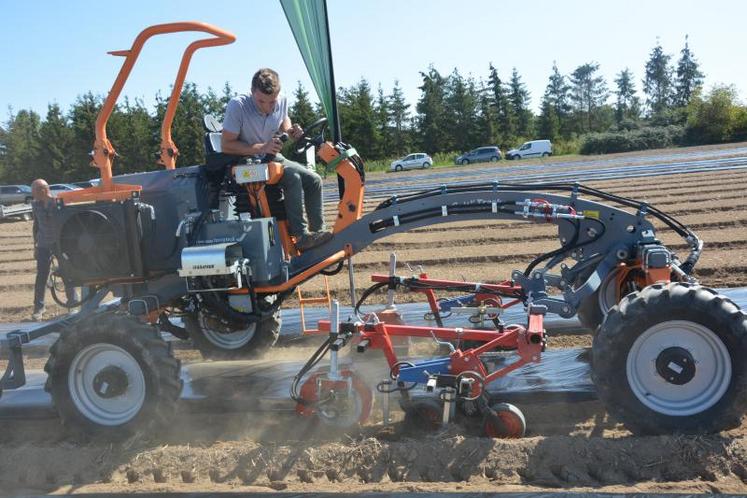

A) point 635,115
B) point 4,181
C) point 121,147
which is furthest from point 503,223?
point 635,115

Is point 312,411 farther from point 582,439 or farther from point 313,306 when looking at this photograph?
point 313,306

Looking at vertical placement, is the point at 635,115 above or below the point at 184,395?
above

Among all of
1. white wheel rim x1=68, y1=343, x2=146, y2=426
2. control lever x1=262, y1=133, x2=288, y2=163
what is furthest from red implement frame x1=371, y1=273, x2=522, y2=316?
white wheel rim x1=68, y1=343, x2=146, y2=426

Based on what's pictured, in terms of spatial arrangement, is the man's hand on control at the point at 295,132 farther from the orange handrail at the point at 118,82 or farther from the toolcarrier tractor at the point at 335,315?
the orange handrail at the point at 118,82

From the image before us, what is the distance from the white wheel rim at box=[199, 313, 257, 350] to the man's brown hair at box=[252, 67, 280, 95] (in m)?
2.27

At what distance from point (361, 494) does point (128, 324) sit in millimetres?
1981

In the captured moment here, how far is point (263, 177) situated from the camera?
197 inches

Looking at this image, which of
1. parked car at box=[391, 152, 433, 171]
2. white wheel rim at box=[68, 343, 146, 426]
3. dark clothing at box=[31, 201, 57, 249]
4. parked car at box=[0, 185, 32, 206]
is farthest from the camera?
parked car at box=[391, 152, 433, 171]

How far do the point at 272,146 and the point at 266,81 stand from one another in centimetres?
47

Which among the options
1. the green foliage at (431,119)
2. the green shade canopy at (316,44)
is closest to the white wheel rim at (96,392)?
the green shade canopy at (316,44)

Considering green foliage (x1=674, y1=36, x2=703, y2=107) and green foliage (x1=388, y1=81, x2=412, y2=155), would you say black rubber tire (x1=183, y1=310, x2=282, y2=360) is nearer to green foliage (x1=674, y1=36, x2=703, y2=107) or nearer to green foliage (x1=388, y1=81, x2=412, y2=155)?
green foliage (x1=388, y1=81, x2=412, y2=155)

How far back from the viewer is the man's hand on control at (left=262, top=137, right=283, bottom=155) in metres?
4.99

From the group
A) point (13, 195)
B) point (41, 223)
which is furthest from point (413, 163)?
point (41, 223)

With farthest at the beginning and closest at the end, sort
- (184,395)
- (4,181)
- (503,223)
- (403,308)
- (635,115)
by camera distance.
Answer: (635,115), (4,181), (503,223), (403,308), (184,395)
